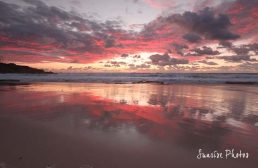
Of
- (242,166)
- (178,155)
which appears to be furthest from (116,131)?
(242,166)

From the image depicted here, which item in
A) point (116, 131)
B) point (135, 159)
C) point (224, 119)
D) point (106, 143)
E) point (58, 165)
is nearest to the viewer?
point (58, 165)

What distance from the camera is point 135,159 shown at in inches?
153

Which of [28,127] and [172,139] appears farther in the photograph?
[28,127]

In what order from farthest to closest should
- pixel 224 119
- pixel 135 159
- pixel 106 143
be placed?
pixel 224 119 → pixel 106 143 → pixel 135 159

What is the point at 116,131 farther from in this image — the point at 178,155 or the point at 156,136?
the point at 178,155

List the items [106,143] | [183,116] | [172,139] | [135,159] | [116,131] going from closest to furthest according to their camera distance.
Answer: [135,159], [106,143], [172,139], [116,131], [183,116]

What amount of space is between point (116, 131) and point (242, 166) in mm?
3041

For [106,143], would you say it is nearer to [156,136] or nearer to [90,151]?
[90,151]

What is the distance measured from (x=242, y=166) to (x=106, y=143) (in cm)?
274

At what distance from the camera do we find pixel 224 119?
7.13 metres

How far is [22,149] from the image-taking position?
4141 millimetres

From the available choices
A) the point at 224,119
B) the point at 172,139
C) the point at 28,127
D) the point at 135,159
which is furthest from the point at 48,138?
the point at 224,119

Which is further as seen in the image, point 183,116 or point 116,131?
point 183,116

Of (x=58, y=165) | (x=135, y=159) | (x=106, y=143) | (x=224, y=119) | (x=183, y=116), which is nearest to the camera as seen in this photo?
(x=58, y=165)
